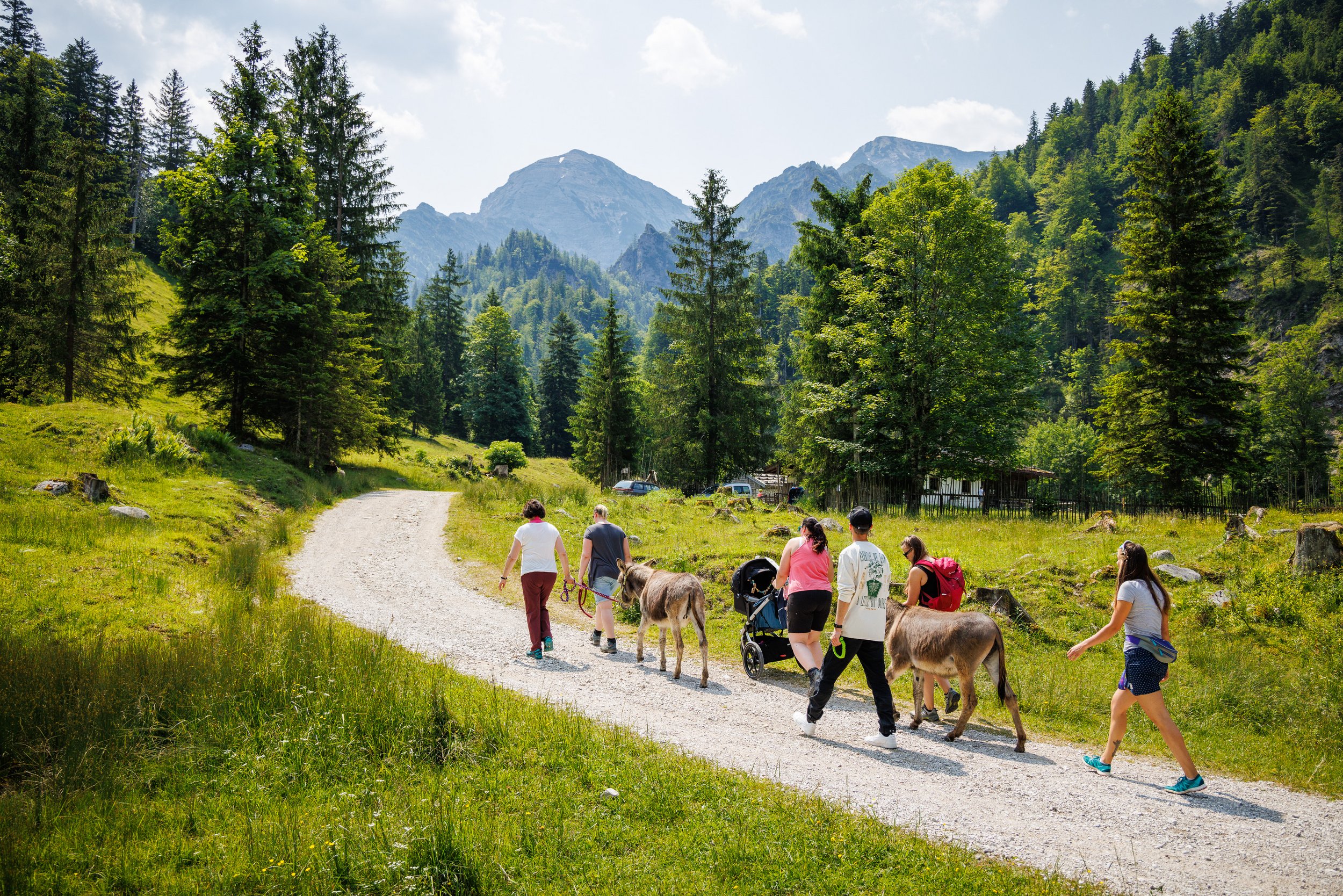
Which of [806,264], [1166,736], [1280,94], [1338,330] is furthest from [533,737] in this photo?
[1280,94]

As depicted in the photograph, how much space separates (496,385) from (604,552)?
195 feet

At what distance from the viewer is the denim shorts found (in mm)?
10750

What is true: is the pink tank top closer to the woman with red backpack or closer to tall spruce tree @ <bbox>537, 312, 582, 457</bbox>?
the woman with red backpack

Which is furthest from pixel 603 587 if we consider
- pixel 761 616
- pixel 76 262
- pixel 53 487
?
pixel 76 262

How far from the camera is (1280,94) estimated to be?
113750 millimetres

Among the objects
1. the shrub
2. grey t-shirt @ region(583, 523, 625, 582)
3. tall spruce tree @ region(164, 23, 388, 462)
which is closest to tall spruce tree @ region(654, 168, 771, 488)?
the shrub

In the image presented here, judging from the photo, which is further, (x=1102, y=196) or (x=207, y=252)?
(x=1102, y=196)

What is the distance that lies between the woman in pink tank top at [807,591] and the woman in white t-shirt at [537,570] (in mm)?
3800

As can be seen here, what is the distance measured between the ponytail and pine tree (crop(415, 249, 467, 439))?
71174 millimetres

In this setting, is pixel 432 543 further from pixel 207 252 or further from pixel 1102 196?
pixel 1102 196

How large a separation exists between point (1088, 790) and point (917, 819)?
2.07 metres

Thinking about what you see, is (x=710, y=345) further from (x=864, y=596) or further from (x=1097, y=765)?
(x=1097, y=765)

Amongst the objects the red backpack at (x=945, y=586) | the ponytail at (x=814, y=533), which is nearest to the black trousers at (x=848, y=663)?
the ponytail at (x=814, y=533)

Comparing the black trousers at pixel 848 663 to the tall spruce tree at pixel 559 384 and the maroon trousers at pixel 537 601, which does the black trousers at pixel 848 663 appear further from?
the tall spruce tree at pixel 559 384
